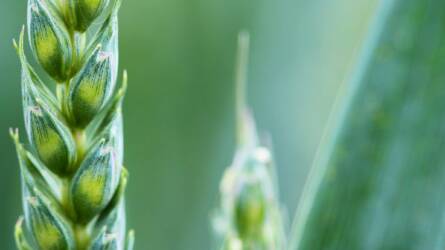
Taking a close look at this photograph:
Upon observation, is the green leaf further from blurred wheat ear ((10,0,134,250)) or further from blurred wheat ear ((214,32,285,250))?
blurred wheat ear ((214,32,285,250))

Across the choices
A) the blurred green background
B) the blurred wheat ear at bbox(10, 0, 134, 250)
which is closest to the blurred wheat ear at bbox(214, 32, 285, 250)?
the blurred wheat ear at bbox(10, 0, 134, 250)

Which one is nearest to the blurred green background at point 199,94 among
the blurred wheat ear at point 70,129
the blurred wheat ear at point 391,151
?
the blurred wheat ear at point 391,151

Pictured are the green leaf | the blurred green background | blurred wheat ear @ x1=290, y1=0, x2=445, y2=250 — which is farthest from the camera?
the blurred green background

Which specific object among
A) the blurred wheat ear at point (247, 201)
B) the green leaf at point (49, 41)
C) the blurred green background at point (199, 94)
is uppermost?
the green leaf at point (49, 41)

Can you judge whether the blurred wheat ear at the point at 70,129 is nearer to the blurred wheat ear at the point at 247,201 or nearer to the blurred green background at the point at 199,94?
the blurred wheat ear at the point at 247,201

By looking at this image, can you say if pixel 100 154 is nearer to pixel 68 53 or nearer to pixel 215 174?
pixel 68 53

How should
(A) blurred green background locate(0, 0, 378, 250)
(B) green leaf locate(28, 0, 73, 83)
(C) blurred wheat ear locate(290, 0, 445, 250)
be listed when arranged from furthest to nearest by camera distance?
(A) blurred green background locate(0, 0, 378, 250)
(C) blurred wheat ear locate(290, 0, 445, 250)
(B) green leaf locate(28, 0, 73, 83)

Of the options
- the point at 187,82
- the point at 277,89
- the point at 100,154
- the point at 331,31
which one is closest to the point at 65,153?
the point at 100,154
